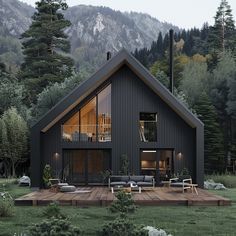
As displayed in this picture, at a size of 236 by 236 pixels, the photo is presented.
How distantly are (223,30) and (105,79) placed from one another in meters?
38.6

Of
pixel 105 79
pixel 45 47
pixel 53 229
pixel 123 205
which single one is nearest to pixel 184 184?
pixel 123 205

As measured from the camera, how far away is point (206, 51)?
60.0 m

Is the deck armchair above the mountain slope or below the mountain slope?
below

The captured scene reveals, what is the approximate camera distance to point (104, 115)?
811 inches

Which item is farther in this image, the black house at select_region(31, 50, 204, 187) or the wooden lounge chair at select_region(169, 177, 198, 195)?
the black house at select_region(31, 50, 204, 187)

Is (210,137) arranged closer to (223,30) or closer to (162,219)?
(162,219)

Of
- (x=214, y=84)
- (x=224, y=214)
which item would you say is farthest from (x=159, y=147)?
(x=214, y=84)

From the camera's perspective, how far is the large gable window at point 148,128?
20609 millimetres

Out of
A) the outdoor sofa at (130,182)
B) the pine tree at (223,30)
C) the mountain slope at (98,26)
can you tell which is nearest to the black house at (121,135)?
the outdoor sofa at (130,182)

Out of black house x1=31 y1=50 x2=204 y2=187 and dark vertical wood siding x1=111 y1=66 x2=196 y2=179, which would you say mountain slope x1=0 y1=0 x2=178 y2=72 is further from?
black house x1=31 y1=50 x2=204 y2=187

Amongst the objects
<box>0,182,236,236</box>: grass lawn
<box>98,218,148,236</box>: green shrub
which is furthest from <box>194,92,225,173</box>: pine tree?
<box>98,218,148,236</box>: green shrub

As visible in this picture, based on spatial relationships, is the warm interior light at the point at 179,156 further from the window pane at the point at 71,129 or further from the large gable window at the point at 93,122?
the window pane at the point at 71,129

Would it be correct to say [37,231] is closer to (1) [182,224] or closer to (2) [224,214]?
(1) [182,224]

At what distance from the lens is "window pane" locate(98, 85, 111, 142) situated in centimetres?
2052
